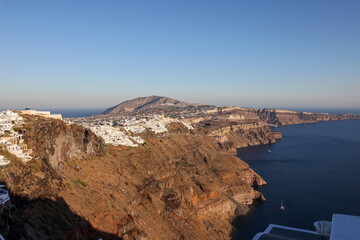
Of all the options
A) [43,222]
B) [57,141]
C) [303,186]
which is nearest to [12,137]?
[57,141]

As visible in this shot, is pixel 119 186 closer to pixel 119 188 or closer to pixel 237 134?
pixel 119 188

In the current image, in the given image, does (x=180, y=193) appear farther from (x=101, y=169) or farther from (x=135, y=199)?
(x=101, y=169)

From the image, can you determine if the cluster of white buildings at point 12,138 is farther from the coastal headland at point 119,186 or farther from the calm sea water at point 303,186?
the calm sea water at point 303,186

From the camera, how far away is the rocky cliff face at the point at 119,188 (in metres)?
25.0

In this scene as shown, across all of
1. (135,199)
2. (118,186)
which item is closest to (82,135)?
(118,186)

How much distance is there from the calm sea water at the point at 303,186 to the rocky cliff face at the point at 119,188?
527 cm

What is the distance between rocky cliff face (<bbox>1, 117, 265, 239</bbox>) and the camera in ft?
82.0

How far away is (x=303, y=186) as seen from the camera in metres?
79.8

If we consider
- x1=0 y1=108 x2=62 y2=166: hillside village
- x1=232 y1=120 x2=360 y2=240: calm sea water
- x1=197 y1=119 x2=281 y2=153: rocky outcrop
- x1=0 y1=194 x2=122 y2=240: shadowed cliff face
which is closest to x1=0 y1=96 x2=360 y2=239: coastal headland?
x1=0 y1=194 x2=122 y2=240: shadowed cliff face

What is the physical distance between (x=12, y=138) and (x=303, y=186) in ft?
269

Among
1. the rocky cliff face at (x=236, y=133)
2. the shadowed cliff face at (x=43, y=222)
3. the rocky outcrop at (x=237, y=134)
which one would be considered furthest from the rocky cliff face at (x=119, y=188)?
the rocky cliff face at (x=236, y=133)

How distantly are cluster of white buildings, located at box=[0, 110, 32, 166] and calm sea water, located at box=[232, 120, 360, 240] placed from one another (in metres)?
44.1

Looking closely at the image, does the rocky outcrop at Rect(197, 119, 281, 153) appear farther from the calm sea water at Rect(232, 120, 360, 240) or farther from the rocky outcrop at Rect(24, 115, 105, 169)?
the rocky outcrop at Rect(24, 115, 105, 169)

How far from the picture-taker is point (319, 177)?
88.2m
